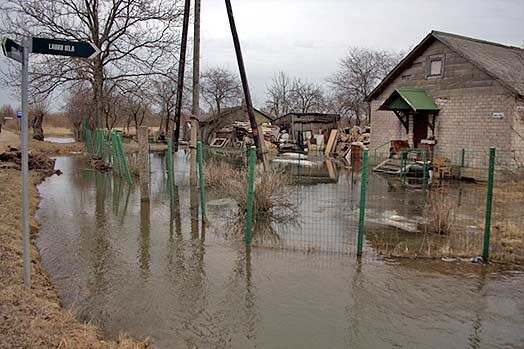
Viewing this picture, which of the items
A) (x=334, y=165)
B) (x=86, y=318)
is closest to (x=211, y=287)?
(x=86, y=318)

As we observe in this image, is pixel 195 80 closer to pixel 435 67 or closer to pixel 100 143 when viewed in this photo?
pixel 100 143

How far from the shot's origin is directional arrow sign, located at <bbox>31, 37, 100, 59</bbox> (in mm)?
4508

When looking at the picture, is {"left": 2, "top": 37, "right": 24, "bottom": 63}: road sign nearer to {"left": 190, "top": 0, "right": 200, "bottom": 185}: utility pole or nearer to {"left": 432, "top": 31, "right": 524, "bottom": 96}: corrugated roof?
{"left": 190, "top": 0, "right": 200, "bottom": 185}: utility pole

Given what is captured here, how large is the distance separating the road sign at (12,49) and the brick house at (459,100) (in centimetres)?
1661

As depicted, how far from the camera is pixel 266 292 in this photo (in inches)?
218

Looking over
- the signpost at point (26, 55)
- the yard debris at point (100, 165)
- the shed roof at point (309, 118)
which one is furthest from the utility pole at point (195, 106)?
the shed roof at point (309, 118)

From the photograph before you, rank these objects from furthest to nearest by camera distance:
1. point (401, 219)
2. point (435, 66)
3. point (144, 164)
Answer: point (435, 66) → point (144, 164) → point (401, 219)

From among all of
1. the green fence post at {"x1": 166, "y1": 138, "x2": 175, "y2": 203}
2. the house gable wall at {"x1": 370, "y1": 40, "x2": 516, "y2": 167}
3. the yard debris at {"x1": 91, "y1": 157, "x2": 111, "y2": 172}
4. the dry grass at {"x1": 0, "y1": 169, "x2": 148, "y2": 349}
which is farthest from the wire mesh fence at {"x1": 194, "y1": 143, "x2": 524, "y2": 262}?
the yard debris at {"x1": 91, "y1": 157, "x2": 111, "y2": 172}

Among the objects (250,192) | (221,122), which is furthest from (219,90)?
(250,192)

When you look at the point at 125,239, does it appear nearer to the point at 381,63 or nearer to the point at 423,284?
the point at 423,284

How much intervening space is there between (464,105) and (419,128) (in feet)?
9.94

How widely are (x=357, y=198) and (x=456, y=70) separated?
9.74 m

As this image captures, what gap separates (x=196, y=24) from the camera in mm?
10711

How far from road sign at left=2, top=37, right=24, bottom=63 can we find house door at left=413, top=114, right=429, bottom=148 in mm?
19165
